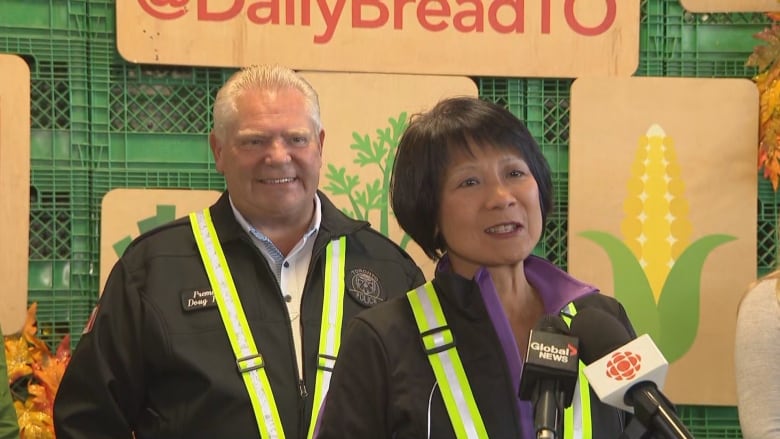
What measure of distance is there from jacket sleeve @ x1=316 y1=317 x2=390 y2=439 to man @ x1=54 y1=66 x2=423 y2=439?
0.60m

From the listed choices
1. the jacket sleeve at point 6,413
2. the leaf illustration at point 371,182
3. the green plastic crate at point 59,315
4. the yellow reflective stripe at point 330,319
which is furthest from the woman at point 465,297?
the green plastic crate at point 59,315

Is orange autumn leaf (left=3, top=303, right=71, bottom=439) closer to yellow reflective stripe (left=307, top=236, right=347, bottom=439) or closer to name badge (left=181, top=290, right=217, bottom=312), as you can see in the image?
name badge (left=181, top=290, right=217, bottom=312)

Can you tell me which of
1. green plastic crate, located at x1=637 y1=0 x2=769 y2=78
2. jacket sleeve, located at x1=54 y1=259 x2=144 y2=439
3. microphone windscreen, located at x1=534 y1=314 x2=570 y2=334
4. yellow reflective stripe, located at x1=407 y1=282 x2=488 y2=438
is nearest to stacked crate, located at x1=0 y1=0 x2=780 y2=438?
jacket sleeve, located at x1=54 y1=259 x2=144 y2=439

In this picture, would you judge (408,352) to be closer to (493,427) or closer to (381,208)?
(493,427)

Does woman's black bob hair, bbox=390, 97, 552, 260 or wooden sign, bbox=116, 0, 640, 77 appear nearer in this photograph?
woman's black bob hair, bbox=390, 97, 552, 260

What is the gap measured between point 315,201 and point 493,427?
0.98 m

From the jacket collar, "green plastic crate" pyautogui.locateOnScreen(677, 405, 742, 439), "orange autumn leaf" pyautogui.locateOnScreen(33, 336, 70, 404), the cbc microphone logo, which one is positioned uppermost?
the jacket collar

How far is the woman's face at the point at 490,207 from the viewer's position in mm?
1471

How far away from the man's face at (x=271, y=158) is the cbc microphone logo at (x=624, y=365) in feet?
3.81

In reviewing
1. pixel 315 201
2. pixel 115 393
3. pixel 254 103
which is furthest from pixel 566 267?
pixel 115 393

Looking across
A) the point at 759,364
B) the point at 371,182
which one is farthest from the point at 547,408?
the point at 371,182

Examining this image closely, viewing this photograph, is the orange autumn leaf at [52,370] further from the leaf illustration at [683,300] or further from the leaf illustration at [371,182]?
the leaf illustration at [683,300]

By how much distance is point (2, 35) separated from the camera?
269cm

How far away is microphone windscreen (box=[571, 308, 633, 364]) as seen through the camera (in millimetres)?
1166
